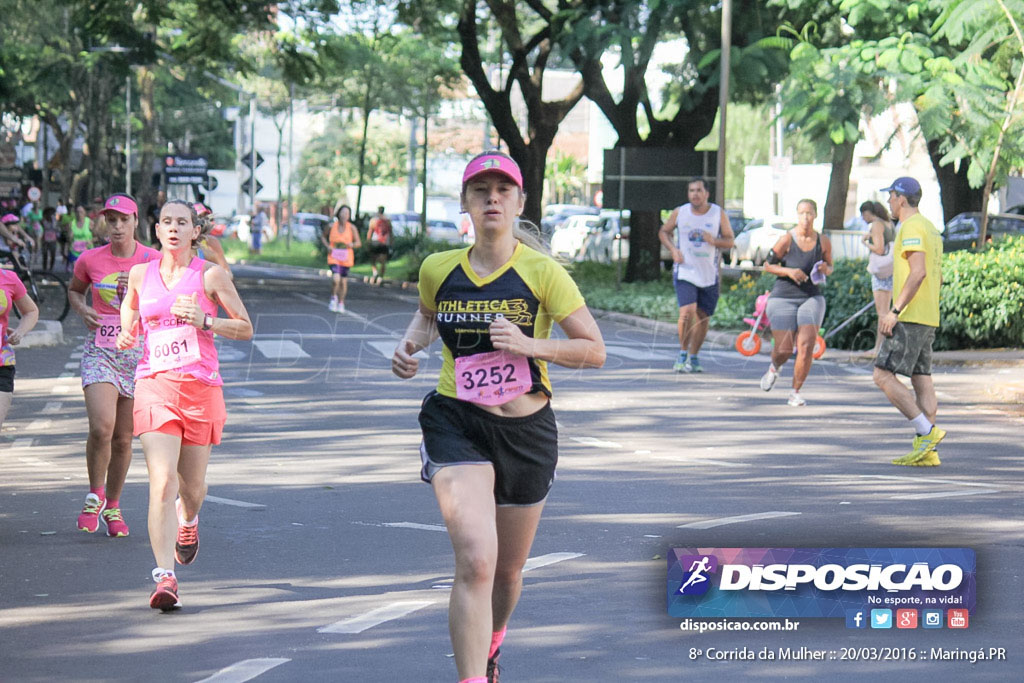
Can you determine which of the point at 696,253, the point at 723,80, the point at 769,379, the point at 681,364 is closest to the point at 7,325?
the point at 769,379

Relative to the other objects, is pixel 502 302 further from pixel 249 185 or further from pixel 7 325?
pixel 249 185

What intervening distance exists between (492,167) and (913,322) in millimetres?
6387

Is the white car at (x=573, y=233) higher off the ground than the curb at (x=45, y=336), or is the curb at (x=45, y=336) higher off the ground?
the white car at (x=573, y=233)

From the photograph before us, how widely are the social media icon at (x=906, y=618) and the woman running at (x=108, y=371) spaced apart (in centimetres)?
416

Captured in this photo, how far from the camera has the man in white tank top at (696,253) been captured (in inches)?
637

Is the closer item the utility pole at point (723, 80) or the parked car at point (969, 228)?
the utility pole at point (723, 80)

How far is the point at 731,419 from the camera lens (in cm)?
1309

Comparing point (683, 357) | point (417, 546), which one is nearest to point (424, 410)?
point (417, 546)

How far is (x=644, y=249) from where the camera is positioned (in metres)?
30.9

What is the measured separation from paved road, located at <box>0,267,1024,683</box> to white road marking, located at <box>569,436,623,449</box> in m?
0.04

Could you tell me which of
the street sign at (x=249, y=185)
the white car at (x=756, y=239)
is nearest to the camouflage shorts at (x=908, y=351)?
the white car at (x=756, y=239)

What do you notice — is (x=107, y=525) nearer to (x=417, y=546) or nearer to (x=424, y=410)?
(x=417, y=546)

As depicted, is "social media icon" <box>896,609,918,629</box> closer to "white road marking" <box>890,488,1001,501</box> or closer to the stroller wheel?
"white road marking" <box>890,488,1001,501</box>

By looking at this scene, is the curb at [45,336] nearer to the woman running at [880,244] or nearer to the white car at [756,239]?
the woman running at [880,244]
